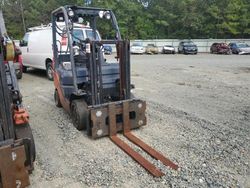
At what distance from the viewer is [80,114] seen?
17.4 feet

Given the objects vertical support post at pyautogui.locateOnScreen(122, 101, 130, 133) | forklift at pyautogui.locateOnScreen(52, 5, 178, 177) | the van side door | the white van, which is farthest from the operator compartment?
the van side door

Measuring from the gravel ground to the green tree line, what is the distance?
33582 mm

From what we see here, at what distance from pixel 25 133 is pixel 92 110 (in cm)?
147

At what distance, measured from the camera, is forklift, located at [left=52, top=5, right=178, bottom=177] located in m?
4.92

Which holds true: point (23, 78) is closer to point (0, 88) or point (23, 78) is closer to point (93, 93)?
point (93, 93)

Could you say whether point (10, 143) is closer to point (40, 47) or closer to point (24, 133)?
point (24, 133)

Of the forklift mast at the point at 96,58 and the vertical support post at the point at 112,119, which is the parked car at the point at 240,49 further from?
the vertical support post at the point at 112,119

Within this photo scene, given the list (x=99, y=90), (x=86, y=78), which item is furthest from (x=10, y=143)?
(x=86, y=78)

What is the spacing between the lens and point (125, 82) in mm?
5379

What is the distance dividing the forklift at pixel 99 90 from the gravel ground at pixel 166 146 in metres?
0.18

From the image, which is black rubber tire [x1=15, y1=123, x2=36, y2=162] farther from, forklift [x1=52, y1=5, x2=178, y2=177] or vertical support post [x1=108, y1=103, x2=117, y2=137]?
vertical support post [x1=108, y1=103, x2=117, y2=137]

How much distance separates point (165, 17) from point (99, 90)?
41252 millimetres

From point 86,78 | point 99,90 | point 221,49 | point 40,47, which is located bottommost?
point 221,49

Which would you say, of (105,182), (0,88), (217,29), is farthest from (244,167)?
(217,29)
